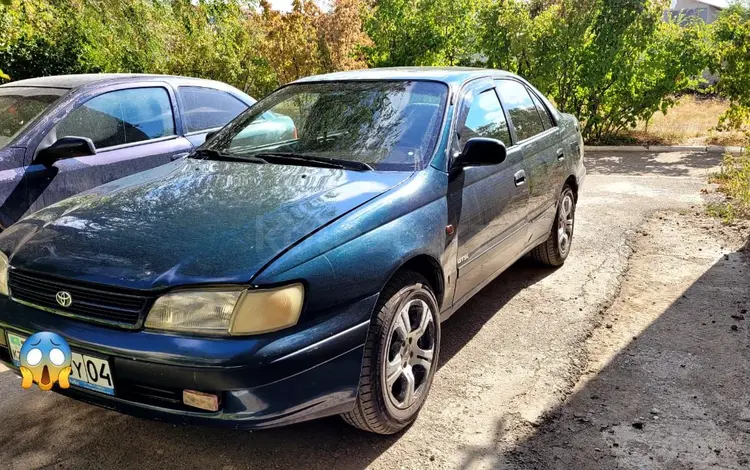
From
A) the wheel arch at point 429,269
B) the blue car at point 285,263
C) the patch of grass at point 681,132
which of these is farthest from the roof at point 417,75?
the patch of grass at point 681,132

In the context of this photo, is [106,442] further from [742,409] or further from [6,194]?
[742,409]

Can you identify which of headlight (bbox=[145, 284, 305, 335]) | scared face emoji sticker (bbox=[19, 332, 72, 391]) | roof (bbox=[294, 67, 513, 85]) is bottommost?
scared face emoji sticker (bbox=[19, 332, 72, 391])

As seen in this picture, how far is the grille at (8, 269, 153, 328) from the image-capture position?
2217 millimetres

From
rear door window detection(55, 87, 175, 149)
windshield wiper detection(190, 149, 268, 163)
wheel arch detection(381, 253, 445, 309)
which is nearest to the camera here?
wheel arch detection(381, 253, 445, 309)

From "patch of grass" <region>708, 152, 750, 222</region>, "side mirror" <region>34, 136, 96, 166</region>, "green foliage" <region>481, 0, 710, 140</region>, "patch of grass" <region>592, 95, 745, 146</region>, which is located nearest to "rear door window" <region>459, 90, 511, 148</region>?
"side mirror" <region>34, 136, 96, 166</region>

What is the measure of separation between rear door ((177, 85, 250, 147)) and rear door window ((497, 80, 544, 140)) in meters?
2.52

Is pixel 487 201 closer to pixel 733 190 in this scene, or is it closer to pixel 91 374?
pixel 91 374

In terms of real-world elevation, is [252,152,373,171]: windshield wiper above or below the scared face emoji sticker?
above

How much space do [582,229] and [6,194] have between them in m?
4.97

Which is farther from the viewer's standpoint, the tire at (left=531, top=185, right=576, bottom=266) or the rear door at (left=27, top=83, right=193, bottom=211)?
the tire at (left=531, top=185, right=576, bottom=266)

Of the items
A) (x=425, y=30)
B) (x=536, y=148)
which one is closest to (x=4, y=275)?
(x=536, y=148)

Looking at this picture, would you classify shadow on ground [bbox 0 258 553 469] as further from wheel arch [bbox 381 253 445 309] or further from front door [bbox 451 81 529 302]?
front door [bbox 451 81 529 302]

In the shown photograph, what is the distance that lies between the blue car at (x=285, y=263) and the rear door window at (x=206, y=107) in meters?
1.69

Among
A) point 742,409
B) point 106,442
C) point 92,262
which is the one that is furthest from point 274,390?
point 742,409
